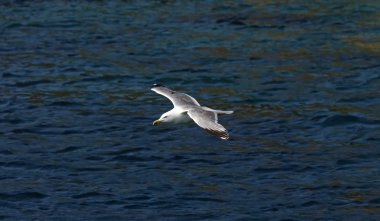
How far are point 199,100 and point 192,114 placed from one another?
579 cm

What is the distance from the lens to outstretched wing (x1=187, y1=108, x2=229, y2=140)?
49.4 feet

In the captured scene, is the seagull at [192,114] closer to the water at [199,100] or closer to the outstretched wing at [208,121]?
the outstretched wing at [208,121]

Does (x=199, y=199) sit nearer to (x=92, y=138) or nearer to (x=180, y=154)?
(x=180, y=154)

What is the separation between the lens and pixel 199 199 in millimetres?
16578

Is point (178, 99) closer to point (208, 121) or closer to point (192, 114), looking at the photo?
point (192, 114)

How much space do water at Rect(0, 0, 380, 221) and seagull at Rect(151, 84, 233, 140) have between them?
980 millimetres

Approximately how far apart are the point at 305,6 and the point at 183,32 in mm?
4140

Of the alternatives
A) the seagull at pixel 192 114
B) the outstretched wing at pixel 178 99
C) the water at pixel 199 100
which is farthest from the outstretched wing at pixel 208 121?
the water at pixel 199 100

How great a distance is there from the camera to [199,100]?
22266 mm

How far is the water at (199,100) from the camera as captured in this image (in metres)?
16.6

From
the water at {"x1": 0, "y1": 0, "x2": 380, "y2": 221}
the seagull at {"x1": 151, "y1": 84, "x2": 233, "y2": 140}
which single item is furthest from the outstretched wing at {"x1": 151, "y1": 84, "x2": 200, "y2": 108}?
the water at {"x1": 0, "y1": 0, "x2": 380, "y2": 221}

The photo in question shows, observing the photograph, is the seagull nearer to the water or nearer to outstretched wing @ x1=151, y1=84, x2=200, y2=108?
outstretched wing @ x1=151, y1=84, x2=200, y2=108

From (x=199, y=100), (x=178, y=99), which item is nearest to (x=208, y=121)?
(x=178, y=99)

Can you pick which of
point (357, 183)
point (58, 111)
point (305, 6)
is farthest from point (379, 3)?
point (357, 183)
